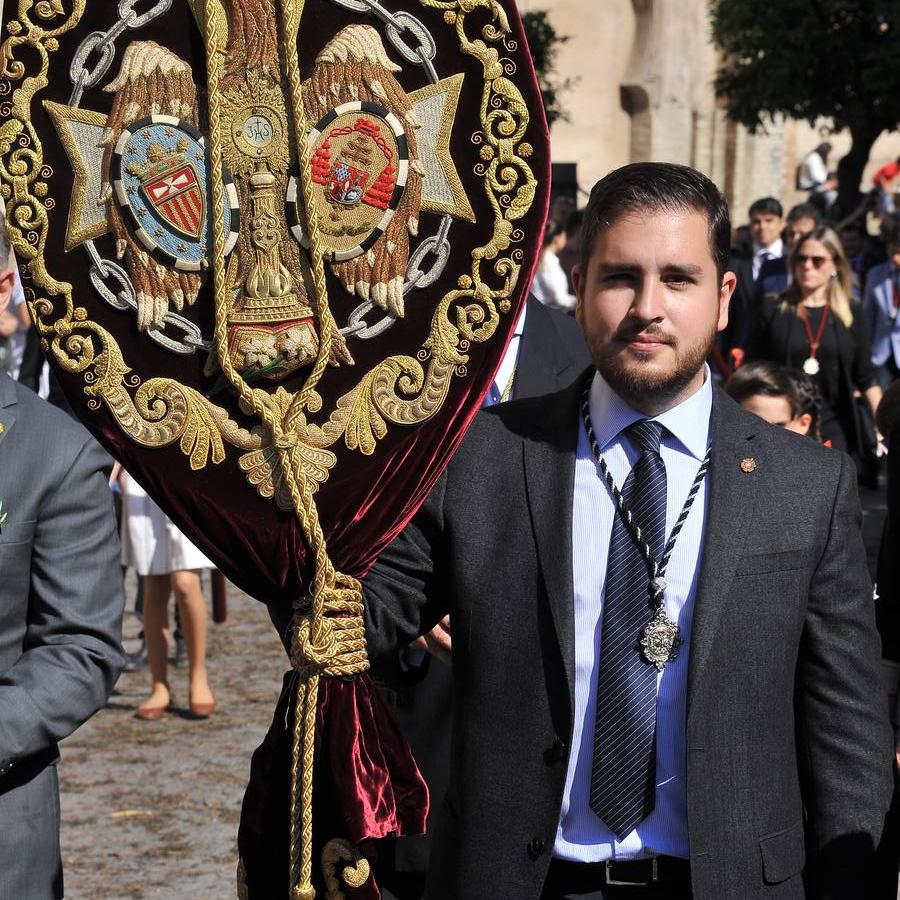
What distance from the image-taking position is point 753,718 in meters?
2.81

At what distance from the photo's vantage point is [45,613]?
298 cm

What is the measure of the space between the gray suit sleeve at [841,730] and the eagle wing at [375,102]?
0.86m

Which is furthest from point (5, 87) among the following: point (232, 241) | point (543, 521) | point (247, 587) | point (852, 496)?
point (852, 496)

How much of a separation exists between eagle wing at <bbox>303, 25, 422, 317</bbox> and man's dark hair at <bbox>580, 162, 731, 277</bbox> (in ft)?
1.05

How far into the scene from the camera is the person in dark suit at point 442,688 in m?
4.12

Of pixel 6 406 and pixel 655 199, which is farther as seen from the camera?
pixel 6 406

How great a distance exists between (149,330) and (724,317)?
0.99 metres

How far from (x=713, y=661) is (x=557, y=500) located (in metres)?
A: 0.38

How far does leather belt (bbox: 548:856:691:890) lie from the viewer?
2775 millimetres

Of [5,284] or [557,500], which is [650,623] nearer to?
[557,500]

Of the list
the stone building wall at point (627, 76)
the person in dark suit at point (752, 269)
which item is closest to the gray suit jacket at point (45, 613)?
the person in dark suit at point (752, 269)

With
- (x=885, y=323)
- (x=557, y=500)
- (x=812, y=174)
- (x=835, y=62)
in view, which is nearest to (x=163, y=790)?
(x=557, y=500)

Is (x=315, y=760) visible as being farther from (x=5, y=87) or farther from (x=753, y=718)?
(x=5, y=87)

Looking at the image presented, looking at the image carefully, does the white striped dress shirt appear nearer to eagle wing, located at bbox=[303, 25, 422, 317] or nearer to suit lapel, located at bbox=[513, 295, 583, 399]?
eagle wing, located at bbox=[303, 25, 422, 317]
